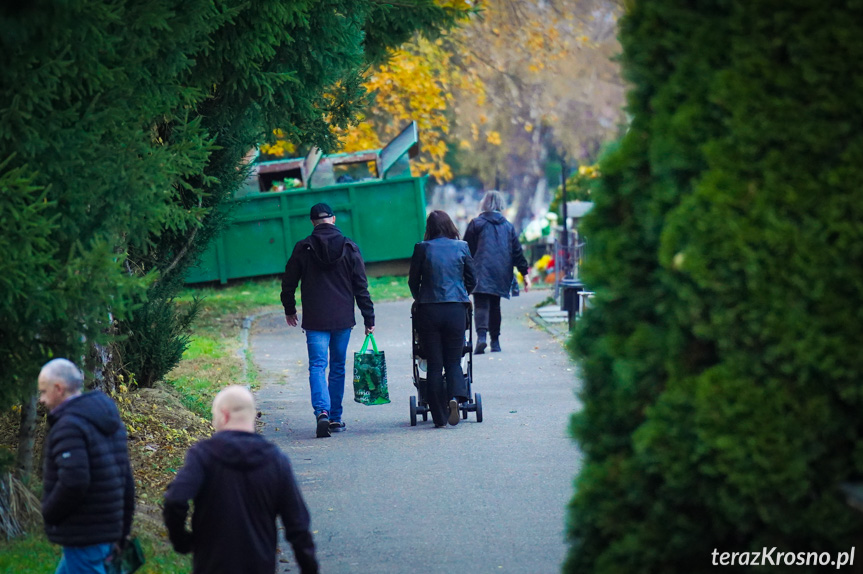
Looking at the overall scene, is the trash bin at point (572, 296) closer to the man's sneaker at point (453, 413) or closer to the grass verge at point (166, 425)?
the grass verge at point (166, 425)

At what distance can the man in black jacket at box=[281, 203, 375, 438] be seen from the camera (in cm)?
954

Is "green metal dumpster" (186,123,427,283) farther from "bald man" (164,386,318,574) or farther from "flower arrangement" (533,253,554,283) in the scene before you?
"bald man" (164,386,318,574)

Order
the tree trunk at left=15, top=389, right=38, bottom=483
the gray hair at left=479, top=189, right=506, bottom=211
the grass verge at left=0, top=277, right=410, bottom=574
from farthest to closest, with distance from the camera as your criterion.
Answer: the gray hair at left=479, top=189, right=506, bottom=211 < the tree trunk at left=15, top=389, right=38, bottom=483 < the grass verge at left=0, top=277, right=410, bottom=574

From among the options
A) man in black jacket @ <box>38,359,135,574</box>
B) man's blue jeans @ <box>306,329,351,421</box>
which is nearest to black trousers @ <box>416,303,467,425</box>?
man's blue jeans @ <box>306,329,351,421</box>

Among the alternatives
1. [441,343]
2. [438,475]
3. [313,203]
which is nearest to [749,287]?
[438,475]

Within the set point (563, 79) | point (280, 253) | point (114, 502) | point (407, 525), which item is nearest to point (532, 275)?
point (280, 253)

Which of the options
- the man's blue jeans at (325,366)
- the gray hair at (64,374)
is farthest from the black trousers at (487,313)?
the gray hair at (64,374)

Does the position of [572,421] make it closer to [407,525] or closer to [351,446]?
[407,525]

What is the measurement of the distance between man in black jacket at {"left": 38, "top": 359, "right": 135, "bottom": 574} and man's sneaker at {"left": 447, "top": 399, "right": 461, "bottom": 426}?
17.5 feet

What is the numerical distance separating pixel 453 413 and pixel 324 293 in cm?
153

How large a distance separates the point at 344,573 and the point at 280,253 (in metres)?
19.7

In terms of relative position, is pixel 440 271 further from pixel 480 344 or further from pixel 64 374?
pixel 64 374

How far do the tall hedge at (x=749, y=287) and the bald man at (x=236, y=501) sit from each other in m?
1.17

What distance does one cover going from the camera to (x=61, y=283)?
5.38 m
